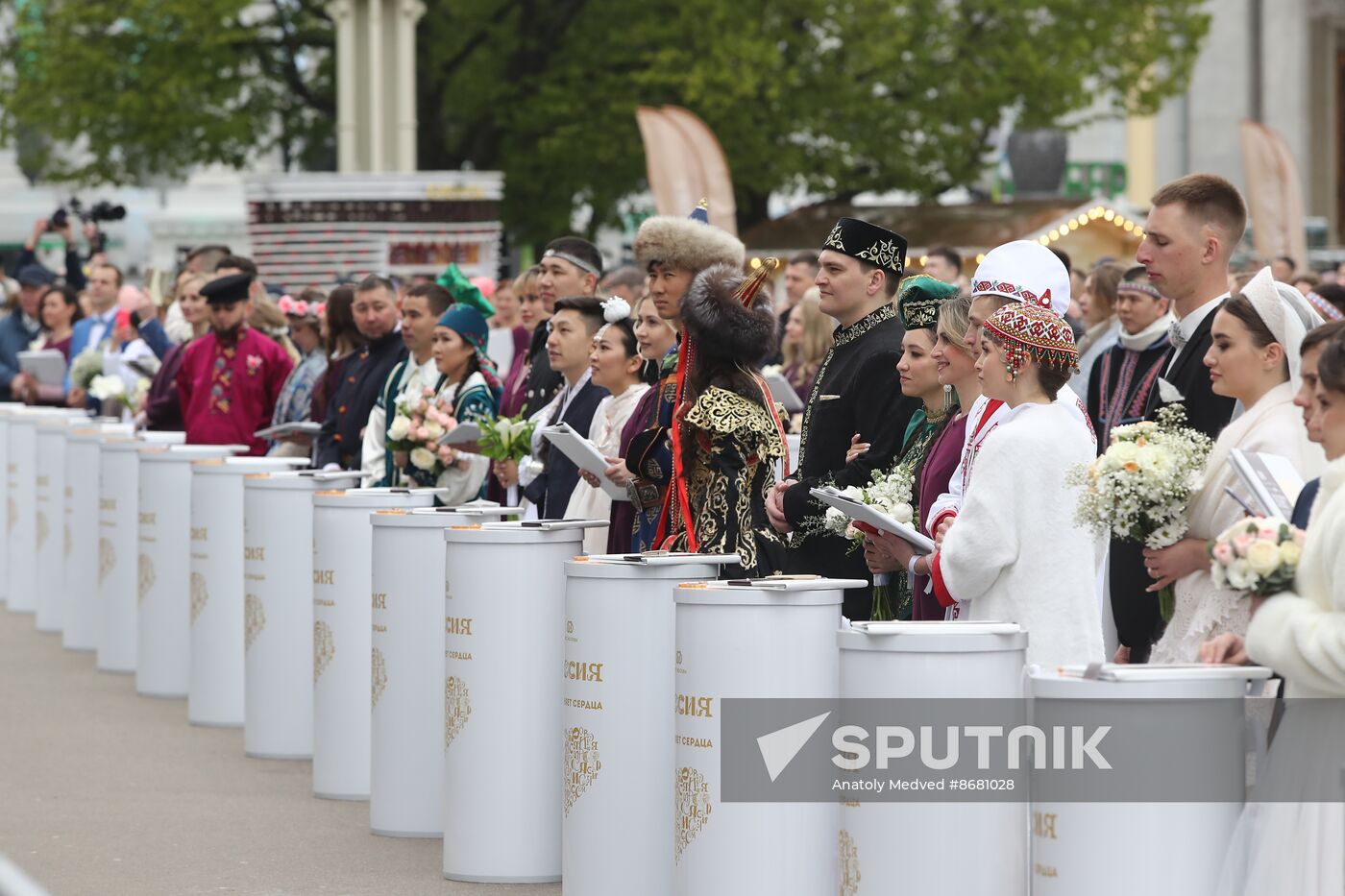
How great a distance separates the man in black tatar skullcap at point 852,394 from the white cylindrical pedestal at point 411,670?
4.85ft

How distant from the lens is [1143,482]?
6.12m

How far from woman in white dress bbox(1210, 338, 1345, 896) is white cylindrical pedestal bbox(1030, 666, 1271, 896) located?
2.8 inches

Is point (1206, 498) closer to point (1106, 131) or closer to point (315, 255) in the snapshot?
point (315, 255)

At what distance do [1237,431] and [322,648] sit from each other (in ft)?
14.8

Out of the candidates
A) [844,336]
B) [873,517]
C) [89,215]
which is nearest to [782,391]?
[844,336]

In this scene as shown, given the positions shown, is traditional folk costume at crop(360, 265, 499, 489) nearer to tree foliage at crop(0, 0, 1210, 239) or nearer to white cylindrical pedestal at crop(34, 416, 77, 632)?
white cylindrical pedestal at crop(34, 416, 77, 632)

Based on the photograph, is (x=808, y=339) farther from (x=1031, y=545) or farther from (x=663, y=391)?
(x=1031, y=545)

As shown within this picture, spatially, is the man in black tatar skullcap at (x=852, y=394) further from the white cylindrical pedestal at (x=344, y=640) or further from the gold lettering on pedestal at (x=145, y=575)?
the gold lettering on pedestal at (x=145, y=575)

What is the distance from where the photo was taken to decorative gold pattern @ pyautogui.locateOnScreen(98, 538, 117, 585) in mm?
13742

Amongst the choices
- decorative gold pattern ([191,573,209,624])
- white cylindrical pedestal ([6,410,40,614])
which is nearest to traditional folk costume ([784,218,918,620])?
decorative gold pattern ([191,573,209,624])

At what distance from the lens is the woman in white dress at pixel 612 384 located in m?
9.38

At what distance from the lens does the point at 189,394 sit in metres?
14.3

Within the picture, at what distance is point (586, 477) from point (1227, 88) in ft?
124

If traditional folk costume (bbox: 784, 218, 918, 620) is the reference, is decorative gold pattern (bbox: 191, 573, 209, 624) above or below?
below
